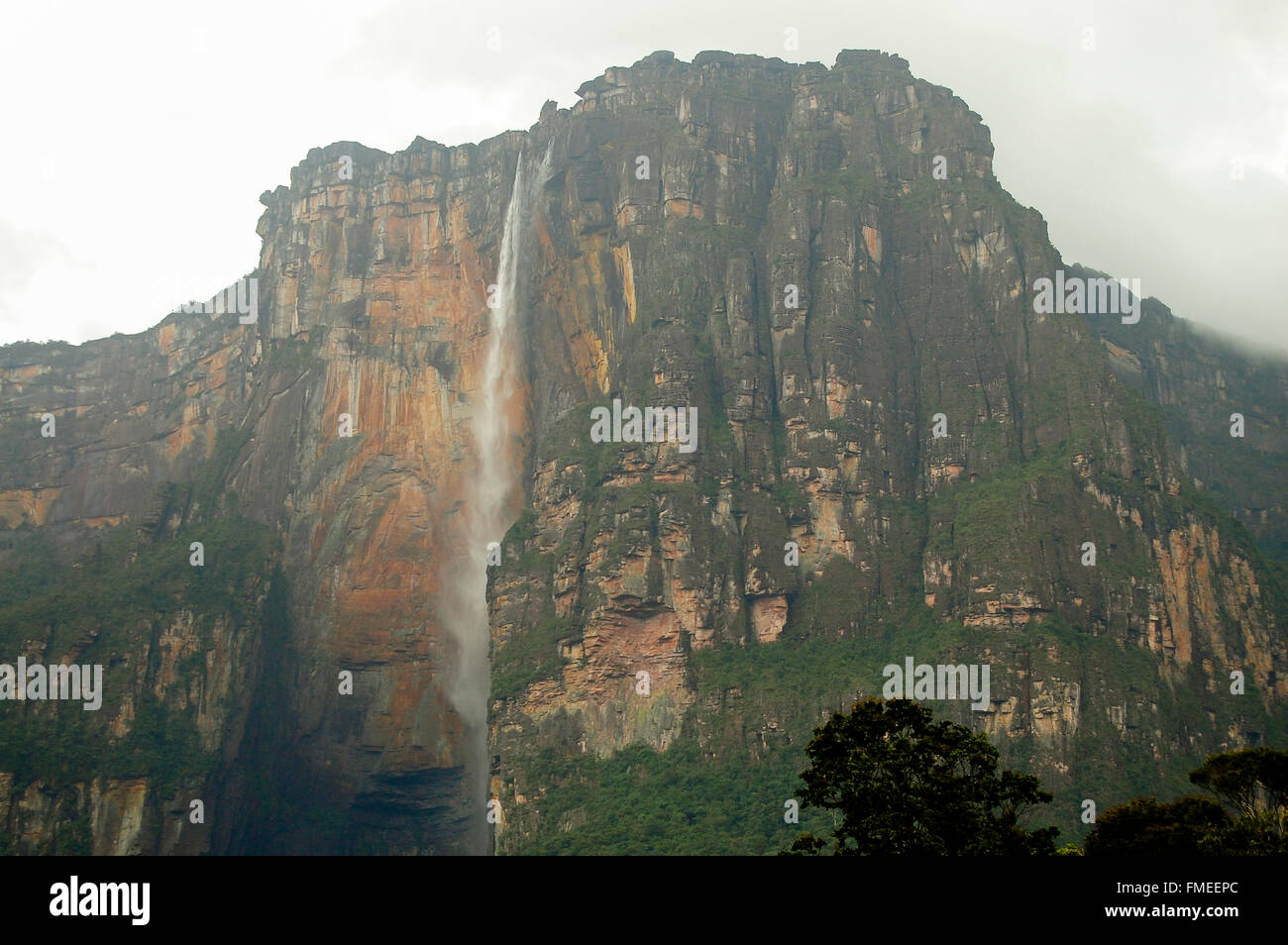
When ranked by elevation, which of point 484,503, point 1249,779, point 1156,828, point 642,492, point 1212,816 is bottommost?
point 1156,828

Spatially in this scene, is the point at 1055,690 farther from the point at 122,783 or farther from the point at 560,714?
the point at 122,783

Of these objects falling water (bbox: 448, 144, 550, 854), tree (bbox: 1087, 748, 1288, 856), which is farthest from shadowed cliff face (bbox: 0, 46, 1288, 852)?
tree (bbox: 1087, 748, 1288, 856)

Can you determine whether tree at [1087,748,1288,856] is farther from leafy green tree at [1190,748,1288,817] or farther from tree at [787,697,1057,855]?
tree at [787,697,1057,855]

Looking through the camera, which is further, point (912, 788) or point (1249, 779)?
point (1249, 779)

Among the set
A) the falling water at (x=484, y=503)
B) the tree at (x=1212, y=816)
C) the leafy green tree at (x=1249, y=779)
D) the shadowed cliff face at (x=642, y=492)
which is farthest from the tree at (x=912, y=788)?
the falling water at (x=484, y=503)

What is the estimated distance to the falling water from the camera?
359ft

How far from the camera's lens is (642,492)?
10125cm

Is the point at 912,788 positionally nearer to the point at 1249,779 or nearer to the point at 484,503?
the point at 1249,779

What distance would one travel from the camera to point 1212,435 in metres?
135

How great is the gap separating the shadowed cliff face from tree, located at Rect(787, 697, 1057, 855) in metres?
35.2

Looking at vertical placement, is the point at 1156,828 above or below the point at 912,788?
below

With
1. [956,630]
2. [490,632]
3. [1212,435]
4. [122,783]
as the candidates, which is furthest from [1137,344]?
[122,783]

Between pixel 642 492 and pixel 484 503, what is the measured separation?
836 inches

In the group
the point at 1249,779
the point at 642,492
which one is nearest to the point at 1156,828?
the point at 1249,779
